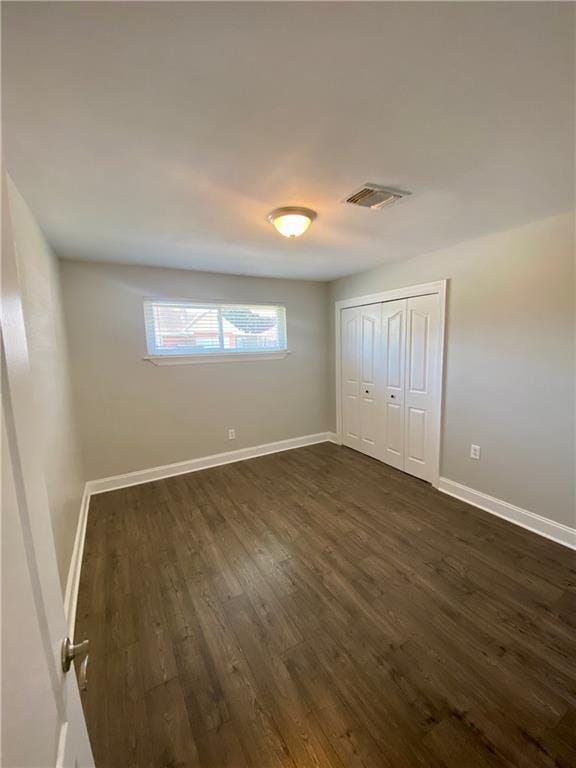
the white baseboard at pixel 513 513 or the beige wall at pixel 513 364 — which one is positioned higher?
the beige wall at pixel 513 364

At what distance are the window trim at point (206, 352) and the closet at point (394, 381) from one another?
3.11 ft

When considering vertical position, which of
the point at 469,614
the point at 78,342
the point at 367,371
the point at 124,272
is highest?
the point at 124,272

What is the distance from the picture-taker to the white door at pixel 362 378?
12.4ft

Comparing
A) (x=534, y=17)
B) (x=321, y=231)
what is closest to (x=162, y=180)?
(x=321, y=231)

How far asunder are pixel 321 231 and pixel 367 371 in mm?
2008

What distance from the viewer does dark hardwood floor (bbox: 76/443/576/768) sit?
1.21 metres


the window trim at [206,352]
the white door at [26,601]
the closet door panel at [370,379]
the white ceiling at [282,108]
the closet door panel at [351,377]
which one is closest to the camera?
the white door at [26,601]

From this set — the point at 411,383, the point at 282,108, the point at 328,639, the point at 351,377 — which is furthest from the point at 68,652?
the point at 351,377

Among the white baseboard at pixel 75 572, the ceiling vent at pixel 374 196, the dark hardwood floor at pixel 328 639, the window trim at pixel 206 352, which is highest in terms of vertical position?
the ceiling vent at pixel 374 196

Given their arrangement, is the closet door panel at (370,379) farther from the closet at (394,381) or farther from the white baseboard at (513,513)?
the white baseboard at (513,513)

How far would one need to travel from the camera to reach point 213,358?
375cm

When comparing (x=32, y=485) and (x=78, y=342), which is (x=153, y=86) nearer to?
(x=32, y=485)

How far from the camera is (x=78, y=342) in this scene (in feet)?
10.1

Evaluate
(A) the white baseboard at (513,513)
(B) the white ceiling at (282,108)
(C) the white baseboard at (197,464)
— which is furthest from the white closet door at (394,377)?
(B) the white ceiling at (282,108)
